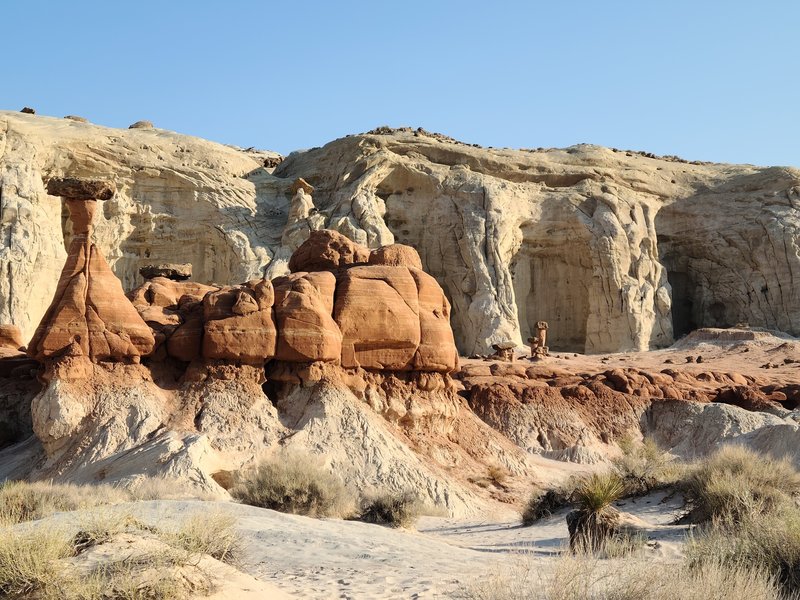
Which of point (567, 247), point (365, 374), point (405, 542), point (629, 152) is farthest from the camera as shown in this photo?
point (629, 152)

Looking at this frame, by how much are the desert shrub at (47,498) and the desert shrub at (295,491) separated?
2140 millimetres

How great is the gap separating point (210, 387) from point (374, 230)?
25.5 metres

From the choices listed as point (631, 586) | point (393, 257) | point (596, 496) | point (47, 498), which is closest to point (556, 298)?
point (393, 257)

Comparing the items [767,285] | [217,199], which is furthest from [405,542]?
[767,285]

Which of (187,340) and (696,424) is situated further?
(696,424)

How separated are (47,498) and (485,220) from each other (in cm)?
3459

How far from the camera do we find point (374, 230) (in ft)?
147

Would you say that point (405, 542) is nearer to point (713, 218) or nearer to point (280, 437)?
point (280, 437)

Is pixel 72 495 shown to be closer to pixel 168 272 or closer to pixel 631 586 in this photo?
pixel 631 586

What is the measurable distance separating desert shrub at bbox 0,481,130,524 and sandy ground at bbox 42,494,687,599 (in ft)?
4.35

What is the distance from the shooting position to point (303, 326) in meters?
20.6

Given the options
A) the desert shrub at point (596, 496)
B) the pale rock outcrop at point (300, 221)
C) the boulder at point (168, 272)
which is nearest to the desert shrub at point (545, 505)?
the desert shrub at point (596, 496)

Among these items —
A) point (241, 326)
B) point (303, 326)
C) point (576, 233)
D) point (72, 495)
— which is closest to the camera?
point (72, 495)

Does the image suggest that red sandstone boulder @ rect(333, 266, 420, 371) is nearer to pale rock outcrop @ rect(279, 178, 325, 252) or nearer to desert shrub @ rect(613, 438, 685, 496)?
desert shrub @ rect(613, 438, 685, 496)
